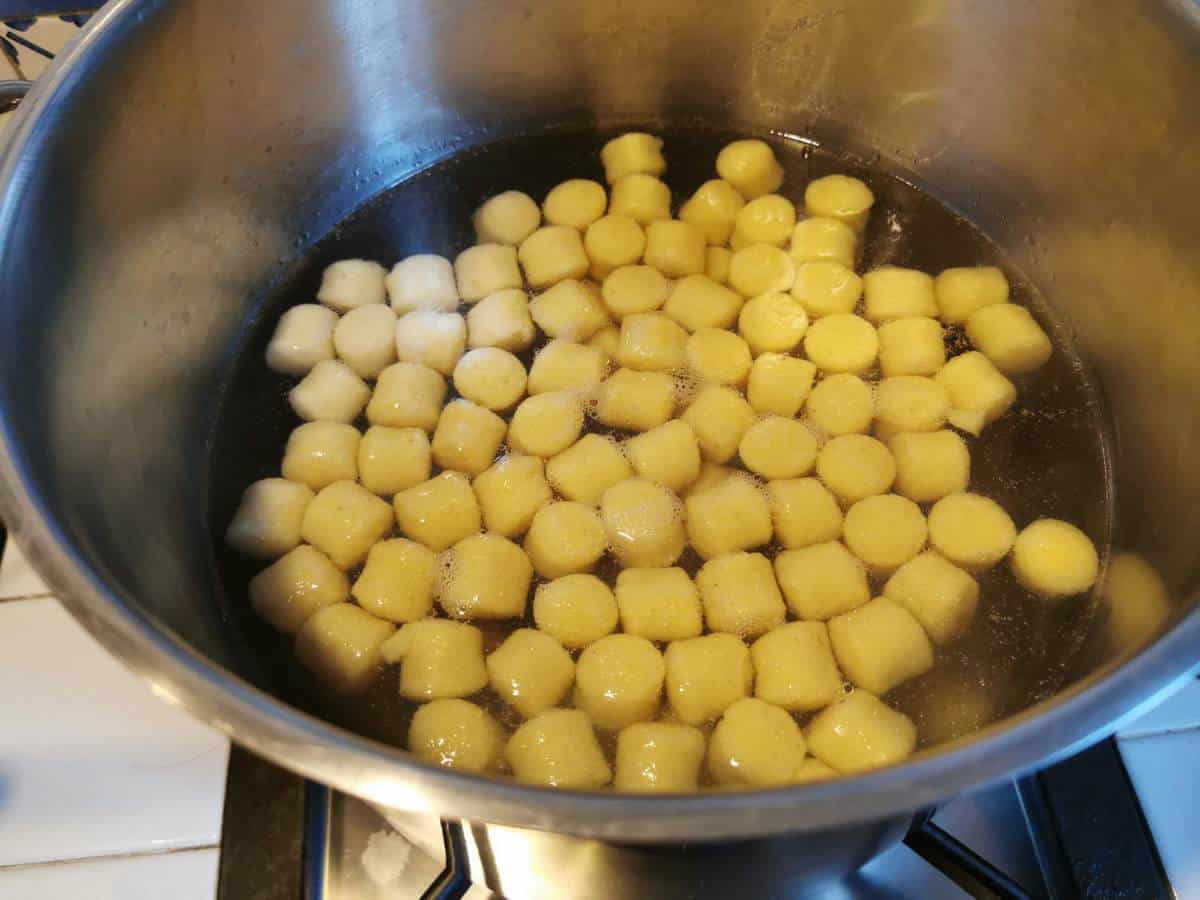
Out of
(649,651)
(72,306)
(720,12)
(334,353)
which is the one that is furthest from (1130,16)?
(72,306)

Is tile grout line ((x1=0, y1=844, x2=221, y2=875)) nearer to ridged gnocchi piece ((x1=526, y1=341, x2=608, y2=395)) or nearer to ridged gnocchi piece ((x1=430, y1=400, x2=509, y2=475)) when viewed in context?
ridged gnocchi piece ((x1=430, y1=400, x2=509, y2=475))

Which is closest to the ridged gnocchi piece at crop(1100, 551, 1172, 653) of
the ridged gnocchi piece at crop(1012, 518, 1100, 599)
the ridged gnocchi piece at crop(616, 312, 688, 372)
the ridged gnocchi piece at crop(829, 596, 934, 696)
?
the ridged gnocchi piece at crop(1012, 518, 1100, 599)

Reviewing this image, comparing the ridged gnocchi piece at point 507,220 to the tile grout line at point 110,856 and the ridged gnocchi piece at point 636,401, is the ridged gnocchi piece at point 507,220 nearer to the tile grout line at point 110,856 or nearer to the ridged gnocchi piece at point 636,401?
the ridged gnocchi piece at point 636,401

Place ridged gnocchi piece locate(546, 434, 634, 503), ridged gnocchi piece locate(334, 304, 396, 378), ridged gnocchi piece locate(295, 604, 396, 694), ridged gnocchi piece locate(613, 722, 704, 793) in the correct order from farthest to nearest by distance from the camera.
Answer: ridged gnocchi piece locate(334, 304, 396, 378), ridged gnocchi piece locate(546, 434, 634, 503), ridged gnocchi piece locate(295, 604, 396, 694), ridged gnocchi piece locate(613, 722, 704, 793)

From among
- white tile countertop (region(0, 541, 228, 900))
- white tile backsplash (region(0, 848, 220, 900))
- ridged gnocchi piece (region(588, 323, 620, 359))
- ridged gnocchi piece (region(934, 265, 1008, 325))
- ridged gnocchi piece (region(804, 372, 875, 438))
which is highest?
ridged gnocchi piece (region(588, 323, 620, 359))

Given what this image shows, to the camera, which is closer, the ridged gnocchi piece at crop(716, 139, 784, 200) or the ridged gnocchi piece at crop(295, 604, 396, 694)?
the ridged gnocchi piece at crop(295, 604, 396, 694)

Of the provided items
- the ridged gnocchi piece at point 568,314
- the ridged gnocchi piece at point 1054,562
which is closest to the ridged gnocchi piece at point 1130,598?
the ridged gnocchi piece at point 1054,562
